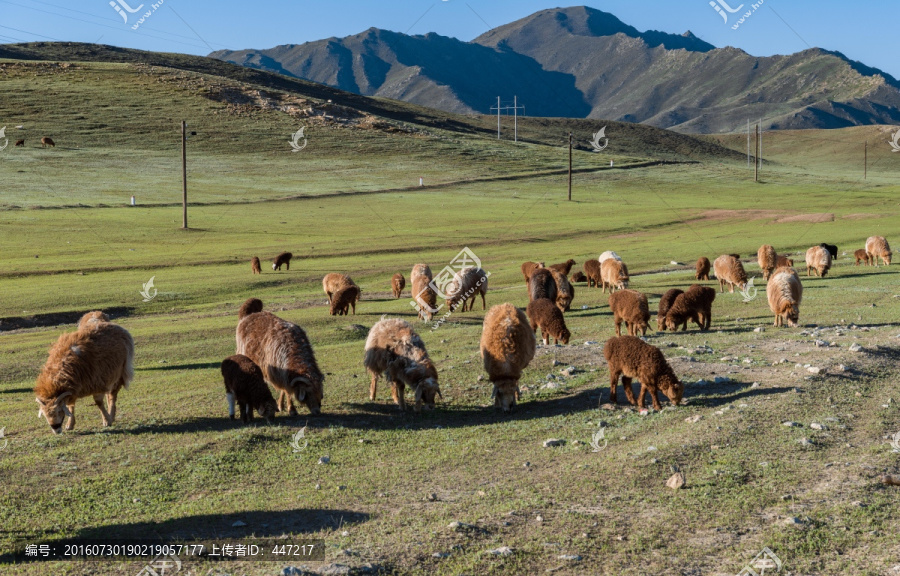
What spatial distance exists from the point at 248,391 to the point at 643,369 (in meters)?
6.47

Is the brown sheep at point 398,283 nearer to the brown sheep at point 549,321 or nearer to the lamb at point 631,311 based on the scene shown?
the brown sheep at point 549,321

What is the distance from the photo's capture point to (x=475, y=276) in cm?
2644

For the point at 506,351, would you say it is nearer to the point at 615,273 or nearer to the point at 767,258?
the point at 615,273

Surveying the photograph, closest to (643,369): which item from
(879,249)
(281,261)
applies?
(879,249)

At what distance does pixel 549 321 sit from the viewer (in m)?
18.3

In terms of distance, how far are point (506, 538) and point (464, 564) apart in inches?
27.2

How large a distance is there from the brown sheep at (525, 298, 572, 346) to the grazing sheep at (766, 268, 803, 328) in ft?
18.9

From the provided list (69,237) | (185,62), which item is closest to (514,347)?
(69,237)

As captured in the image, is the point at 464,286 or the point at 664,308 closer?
the point at 664,308

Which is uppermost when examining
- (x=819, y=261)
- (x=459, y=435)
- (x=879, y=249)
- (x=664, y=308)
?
(x=879, y=249)

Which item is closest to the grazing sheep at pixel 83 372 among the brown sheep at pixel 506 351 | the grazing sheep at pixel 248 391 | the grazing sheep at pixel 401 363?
the grazing sheep at pixel 248 391

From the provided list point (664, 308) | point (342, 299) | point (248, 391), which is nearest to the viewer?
point (248, 391)

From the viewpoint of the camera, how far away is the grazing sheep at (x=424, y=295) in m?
25.1

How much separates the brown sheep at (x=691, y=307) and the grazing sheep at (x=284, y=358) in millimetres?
10003
